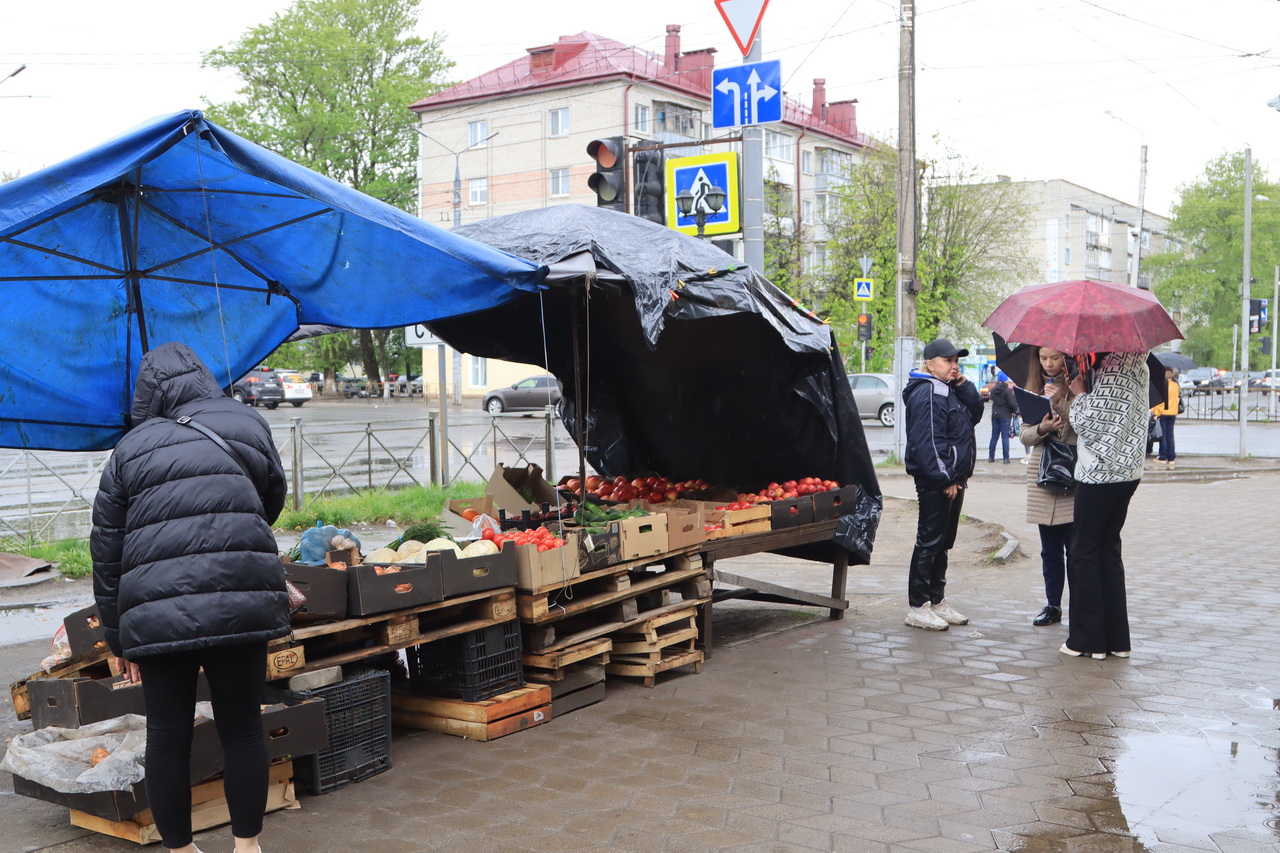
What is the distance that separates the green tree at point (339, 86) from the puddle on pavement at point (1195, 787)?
44112mm

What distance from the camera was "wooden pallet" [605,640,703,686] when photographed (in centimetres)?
625

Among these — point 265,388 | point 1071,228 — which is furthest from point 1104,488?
point 1071,228

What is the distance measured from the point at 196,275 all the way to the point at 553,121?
135 feet

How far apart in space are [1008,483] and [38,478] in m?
15.8

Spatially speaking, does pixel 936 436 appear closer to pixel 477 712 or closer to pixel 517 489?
pixel 517 489

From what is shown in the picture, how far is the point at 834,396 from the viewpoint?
7820mm

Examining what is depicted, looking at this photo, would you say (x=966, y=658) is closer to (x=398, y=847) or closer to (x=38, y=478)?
(x=398, y=847)

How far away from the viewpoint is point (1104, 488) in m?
6.44

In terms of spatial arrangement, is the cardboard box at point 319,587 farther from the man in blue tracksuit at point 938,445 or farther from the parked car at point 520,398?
the parked car at point 520,398

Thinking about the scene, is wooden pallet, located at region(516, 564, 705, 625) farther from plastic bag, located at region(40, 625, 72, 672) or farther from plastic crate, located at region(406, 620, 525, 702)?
plastic bag, located at region(40, 625, 72, 672)

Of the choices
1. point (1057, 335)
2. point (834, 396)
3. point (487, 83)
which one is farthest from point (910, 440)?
point (487, 83)

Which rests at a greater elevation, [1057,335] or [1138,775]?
[1057,335]

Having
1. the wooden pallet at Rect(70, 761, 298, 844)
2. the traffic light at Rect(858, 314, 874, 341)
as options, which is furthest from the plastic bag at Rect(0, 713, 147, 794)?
the traffic light at Rect(858, 314, 874, 341)

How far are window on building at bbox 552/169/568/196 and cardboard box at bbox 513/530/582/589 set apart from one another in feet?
134
